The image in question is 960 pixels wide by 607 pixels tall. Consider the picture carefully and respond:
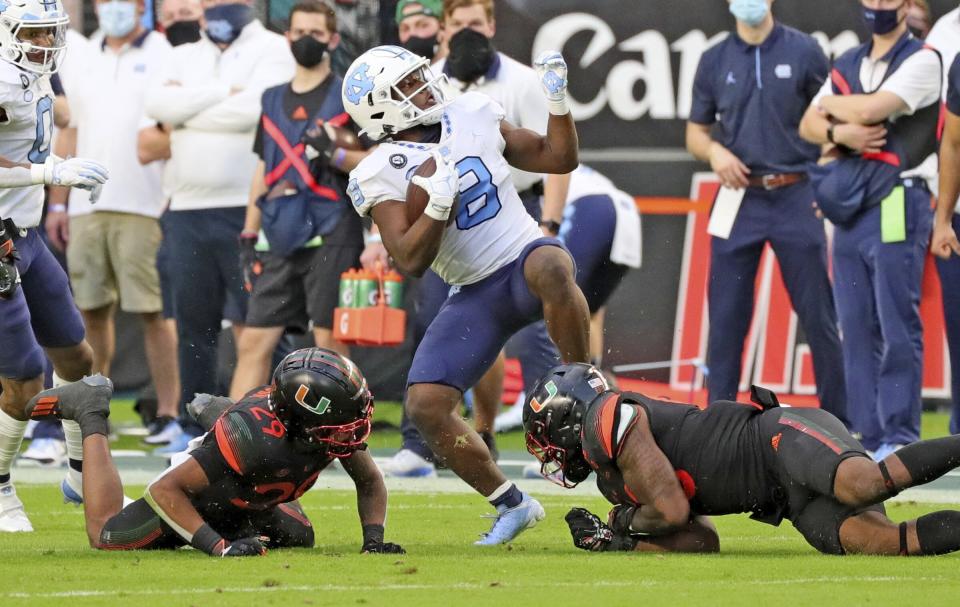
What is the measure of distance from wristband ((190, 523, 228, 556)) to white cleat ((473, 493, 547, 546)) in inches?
42.3

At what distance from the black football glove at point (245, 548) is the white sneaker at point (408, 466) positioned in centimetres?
318

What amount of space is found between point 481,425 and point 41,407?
2888 millimetres

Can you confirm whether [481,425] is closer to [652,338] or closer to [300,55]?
[300,55]

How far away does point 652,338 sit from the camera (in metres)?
12.4

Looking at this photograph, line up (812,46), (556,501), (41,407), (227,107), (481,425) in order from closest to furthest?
(41,407) → (556,501) → (481,425) → (812,46) → (227,107)

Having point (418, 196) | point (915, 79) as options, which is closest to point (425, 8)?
point (915, 79)

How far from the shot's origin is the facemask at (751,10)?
10023mm

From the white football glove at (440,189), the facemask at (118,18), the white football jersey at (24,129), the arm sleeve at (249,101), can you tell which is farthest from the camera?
the facemask at (118,18)

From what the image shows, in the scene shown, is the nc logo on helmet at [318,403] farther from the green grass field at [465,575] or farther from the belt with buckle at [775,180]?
the belt with buckle at [775,180]

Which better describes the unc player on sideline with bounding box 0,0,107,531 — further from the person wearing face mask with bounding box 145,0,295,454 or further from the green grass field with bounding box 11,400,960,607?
the person wearing face mask with bounding box 145,0,295,454

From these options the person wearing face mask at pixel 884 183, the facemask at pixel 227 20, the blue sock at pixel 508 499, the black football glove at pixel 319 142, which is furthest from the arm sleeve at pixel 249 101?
the blue sock at pixel 508 499

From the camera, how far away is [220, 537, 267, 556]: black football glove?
630 cm

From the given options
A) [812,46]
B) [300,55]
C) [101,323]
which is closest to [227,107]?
[300,55]

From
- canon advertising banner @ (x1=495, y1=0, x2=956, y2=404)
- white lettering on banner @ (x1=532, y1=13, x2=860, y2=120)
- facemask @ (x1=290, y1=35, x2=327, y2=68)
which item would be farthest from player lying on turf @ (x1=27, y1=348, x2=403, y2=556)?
white lettering on banner @ (x1=532, y1=13, x2=860, y2=120)
